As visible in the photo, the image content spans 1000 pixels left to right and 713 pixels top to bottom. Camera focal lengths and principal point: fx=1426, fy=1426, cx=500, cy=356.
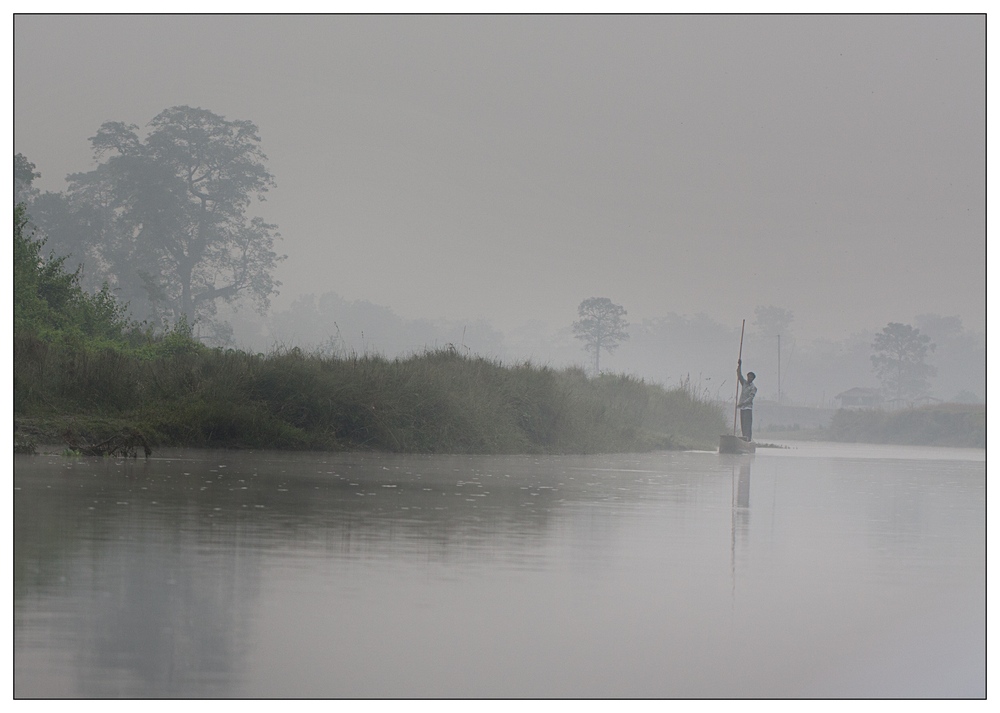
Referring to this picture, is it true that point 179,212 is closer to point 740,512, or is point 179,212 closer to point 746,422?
point 746,422

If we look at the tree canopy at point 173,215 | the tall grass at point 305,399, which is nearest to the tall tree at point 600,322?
the tree canopy at point 173,215

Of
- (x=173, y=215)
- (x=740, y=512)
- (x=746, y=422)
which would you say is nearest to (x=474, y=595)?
(x=740, y=512)

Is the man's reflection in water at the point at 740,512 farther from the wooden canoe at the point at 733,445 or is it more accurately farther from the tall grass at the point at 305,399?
the wooden canoe at the point at 733,445

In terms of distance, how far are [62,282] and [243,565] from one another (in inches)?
803

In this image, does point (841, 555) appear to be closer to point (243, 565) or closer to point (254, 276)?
point (243, 565)

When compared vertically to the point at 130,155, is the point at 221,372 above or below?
below

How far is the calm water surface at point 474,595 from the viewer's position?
17.0 ft

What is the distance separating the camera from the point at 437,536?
9.48 metres

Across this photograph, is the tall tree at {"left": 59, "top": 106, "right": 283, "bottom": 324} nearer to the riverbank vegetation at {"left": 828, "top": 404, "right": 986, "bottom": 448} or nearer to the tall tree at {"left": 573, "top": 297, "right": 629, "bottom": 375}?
the riverbank vegetation at {"left": 828, "top": 404, "right": 986, "bottom": 448}

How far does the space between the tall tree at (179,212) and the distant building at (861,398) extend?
52.2 meters

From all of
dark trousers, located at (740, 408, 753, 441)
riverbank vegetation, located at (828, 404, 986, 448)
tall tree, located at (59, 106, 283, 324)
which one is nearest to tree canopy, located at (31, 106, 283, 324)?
tall tree, located at (59, 106, 283, 324)

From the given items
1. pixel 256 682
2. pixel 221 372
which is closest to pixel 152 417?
pixel 221 372

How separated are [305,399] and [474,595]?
15320mm

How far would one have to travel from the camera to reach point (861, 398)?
111750 mm
